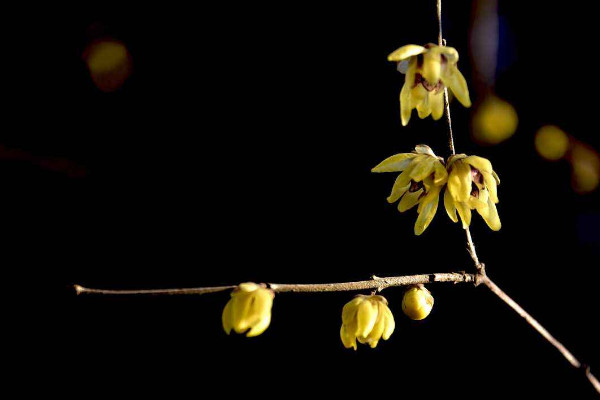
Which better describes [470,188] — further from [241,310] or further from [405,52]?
[241,310]

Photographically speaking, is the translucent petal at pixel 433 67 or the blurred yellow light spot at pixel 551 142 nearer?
the translucent petal at pixel 433 67

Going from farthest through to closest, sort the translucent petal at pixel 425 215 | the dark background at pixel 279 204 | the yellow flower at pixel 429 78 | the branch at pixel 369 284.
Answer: the dark background at pixel 279 204
the translucent petal at pixel 425 215
the yellow flower at pixel 429 78
the branch at pixel 369 284

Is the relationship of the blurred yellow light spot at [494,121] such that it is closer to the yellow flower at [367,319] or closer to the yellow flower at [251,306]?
the yellow flower at [367,319]

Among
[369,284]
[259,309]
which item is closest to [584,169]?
[369,284]

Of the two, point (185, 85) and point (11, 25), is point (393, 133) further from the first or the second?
point (11, 25)

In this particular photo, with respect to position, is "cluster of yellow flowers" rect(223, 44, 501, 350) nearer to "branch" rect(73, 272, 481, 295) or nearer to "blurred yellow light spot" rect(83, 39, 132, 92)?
"branch" rect(73, 272, 481, 295)

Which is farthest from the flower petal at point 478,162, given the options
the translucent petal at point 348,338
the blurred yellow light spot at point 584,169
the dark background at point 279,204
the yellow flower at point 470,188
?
the blurred yellow light spot at point 584,169
